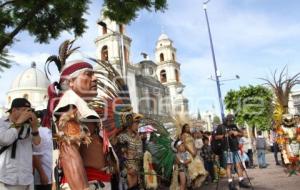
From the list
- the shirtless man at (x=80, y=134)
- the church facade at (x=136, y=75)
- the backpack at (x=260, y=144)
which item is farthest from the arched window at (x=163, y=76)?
the shirtless man at (x=80, y=134)

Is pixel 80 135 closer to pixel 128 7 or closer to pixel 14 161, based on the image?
pixel 14 161

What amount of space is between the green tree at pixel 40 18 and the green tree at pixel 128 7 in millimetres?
557

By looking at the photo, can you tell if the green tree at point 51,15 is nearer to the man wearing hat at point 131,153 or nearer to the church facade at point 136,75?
the man wearing hat at point 131,153

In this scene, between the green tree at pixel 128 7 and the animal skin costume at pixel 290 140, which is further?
the animal skin costume at pixel 290 140

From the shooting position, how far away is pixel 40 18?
8.12m

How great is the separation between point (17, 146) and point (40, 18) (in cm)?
486

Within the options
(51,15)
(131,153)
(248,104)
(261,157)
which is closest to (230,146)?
(131,153)

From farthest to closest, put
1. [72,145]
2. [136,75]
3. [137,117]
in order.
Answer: [136,75]
[137,117]
[72,145]

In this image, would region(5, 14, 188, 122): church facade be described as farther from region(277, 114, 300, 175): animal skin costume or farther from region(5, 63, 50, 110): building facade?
region(277, 114, 300, 175): animal skin costume

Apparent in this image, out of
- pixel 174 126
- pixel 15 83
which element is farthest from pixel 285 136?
pixel 15 83

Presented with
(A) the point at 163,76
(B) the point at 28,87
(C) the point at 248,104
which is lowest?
(C) the point at 248,104

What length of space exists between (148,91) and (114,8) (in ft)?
145

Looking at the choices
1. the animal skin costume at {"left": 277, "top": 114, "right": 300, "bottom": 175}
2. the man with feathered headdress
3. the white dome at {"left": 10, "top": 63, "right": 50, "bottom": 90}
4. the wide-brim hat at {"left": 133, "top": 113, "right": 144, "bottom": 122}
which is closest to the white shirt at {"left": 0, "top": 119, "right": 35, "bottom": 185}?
the man with feathered headdress

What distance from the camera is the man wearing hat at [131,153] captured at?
5.82 metres
